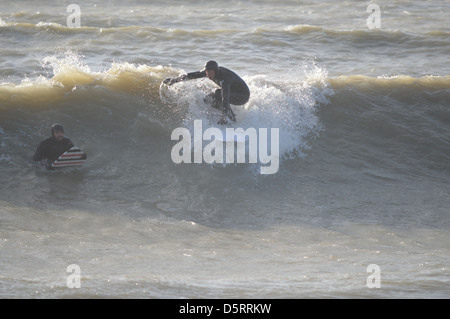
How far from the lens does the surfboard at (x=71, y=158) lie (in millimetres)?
8690

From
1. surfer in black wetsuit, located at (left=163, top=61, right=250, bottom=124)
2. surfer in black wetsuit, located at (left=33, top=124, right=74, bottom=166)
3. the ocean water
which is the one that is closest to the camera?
the ocean water

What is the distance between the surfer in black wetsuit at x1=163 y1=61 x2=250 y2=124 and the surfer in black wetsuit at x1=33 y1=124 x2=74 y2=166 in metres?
2.09

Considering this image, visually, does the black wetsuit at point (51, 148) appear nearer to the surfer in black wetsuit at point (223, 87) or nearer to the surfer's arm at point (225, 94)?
the surfer in black wetsuit at point (223, 87)

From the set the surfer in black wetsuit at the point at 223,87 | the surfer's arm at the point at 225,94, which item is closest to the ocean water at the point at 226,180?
the surfer in black wetsuit at the point at 223,87

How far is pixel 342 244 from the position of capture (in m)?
7.18

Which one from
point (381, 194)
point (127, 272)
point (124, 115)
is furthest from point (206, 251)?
point (124, 115)

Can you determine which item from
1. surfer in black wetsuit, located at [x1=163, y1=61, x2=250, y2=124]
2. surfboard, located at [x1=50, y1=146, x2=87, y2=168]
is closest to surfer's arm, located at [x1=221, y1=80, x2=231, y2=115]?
surfer in black wetsuit, located at [x1=163, y1=61, x2=250, y2=124]

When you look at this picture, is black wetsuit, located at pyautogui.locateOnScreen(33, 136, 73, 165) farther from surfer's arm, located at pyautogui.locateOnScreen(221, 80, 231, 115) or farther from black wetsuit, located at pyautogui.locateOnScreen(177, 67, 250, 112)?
surfer's arm, located at pyautogui.locateOnScreen(221, 80, 231, 115)

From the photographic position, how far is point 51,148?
8641 millimetres

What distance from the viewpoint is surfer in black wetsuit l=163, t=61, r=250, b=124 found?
A: 932cm

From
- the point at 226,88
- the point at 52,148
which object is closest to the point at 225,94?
the point at 226,88

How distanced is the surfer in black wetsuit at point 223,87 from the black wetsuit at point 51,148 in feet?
6.86

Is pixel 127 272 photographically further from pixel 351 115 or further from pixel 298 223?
pixel 351 115

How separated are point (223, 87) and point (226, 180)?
145cm
